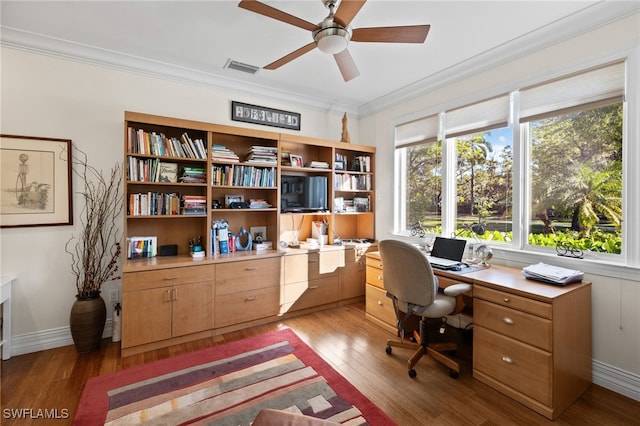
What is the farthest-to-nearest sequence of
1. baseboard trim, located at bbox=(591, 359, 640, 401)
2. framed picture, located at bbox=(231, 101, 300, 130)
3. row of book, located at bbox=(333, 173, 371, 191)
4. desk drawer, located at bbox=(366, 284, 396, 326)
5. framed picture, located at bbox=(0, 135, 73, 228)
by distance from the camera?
row of book, located at bbox=(333, 173, 371, 191), framed picture, located at bbox=(231, 101, 300, 130), desk drawer, located at bbox=(366, 284, 396, 326), framed picture, located at bbox=(0, 135, 73, 228), baseboard trim, located at bbox=(591, 359, 640, 401)

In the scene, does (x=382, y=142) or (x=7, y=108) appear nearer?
(x=7, y=108)

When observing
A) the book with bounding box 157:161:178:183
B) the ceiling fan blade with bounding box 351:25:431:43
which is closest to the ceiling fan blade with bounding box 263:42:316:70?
the ceiling fan blade with bounding box 351:25:431:43

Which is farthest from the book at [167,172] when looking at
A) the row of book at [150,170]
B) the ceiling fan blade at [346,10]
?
the ceiling fan blade at [346,10]

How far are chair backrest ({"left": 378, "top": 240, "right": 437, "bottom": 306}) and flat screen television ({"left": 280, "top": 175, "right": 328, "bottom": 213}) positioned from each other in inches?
55.7

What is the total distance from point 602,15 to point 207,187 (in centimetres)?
338

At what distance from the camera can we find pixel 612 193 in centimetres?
210

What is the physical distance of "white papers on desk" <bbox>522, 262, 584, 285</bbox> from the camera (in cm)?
194

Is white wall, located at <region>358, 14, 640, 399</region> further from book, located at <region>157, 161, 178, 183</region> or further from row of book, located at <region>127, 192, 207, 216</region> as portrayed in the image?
book, located at <region>157, 161, 178, 183</region>

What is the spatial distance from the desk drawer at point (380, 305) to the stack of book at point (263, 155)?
1.78 m

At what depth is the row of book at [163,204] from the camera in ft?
8.65

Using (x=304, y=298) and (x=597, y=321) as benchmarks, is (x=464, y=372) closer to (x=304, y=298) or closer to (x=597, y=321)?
(x=597, y=321)

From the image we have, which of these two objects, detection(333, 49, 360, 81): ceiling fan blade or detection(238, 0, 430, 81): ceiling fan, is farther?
detection(333, 49, 360, 81): ceiling fan blade

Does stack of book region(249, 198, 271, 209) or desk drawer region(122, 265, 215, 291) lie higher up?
stack of book region(249, 198, 271, 209)

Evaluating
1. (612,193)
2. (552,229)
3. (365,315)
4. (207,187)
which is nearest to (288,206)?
(207,187)
